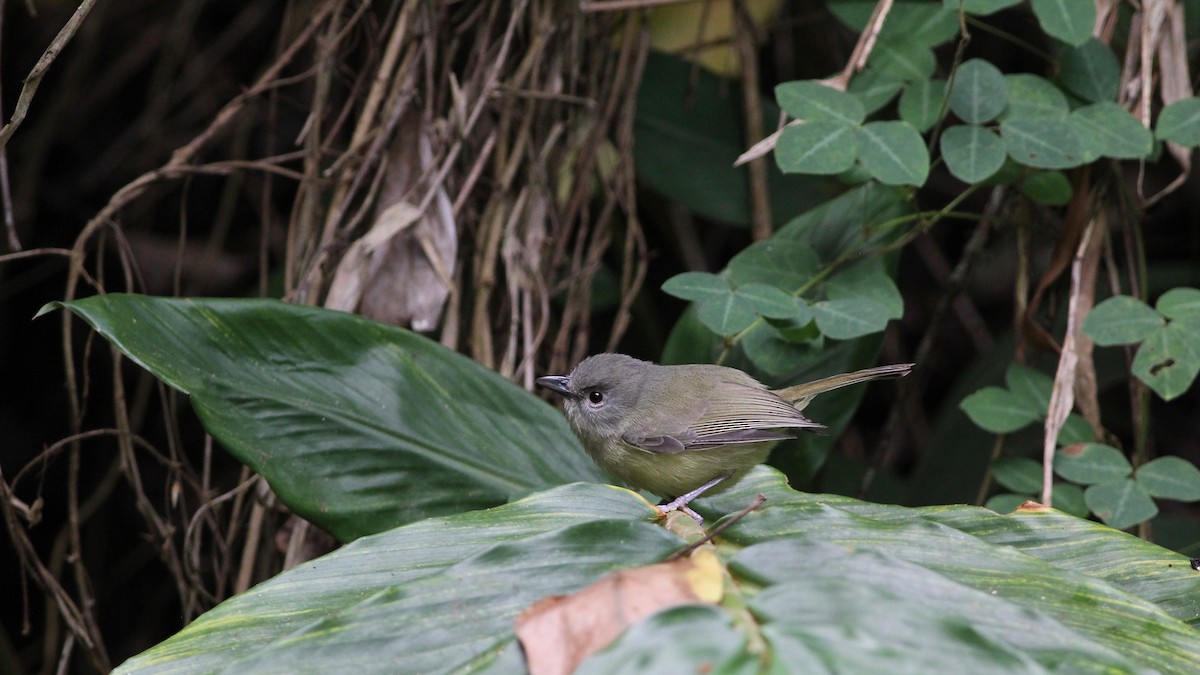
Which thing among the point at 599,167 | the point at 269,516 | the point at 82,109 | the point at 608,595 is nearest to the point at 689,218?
the point at 599,167

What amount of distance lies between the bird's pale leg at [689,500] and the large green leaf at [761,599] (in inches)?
5.3

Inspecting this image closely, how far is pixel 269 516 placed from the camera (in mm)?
2814

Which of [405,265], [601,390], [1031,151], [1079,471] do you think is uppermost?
[1031,151]

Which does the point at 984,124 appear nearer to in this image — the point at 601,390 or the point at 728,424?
the point at 728,424

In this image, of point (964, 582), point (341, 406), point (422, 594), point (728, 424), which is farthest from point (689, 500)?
point (422, 594)

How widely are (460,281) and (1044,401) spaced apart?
1.61 meters

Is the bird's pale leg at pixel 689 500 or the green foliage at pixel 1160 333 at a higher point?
the green foliage at pixel 1160 333

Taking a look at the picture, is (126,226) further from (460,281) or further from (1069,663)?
(1069,663)

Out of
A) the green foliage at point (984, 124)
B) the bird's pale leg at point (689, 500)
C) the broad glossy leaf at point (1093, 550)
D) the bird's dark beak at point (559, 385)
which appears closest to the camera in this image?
the broad glossy leaf at point (1093, 550)

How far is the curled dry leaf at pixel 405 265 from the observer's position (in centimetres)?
283

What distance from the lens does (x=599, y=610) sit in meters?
1.24

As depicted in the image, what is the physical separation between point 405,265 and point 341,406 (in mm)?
713

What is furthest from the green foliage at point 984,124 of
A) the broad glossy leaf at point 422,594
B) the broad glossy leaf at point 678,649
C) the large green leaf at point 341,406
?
the broad glossy leaf at point 678,649

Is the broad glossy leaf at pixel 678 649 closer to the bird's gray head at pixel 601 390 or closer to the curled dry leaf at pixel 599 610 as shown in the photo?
the curled dry leaf at pixel 599 610
